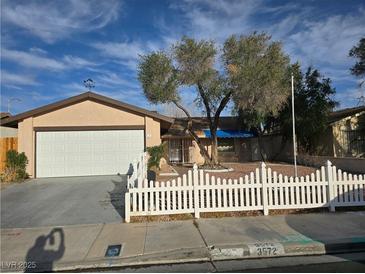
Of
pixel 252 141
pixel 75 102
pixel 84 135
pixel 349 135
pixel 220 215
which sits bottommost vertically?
pixel 220 215

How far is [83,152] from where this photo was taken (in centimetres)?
1792

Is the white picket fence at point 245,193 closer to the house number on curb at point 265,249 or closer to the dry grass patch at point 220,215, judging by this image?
the dry grass patch at point 220,215

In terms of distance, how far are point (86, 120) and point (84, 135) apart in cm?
85

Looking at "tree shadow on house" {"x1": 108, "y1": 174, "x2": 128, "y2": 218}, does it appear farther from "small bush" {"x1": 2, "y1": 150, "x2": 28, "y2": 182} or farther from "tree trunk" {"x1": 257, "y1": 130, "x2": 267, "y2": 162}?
"tree trunk" {"x1": 257, "y1": 130, "x2": 267, "y2": 162}

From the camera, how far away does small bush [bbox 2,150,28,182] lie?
15.8m

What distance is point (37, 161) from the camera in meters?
17.5

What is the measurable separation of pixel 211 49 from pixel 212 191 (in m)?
11.4

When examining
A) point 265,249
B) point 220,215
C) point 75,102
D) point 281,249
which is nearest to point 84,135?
point 75,102

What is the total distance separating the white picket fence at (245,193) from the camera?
7.82 meters

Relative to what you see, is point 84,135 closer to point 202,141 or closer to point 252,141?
point 202,141

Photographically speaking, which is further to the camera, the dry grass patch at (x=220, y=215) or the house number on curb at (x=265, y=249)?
the dry grass patch at (x=220, y=215)

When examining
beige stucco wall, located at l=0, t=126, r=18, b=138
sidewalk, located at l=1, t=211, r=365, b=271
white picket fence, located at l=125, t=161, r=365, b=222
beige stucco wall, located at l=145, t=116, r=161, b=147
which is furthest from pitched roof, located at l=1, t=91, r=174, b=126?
sidewalk, located at l=1, t=211, r=365, b=271

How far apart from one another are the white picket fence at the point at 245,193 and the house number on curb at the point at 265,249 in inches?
88.3

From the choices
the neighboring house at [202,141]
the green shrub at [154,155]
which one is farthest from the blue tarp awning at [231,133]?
the green shrub at [154,155]
